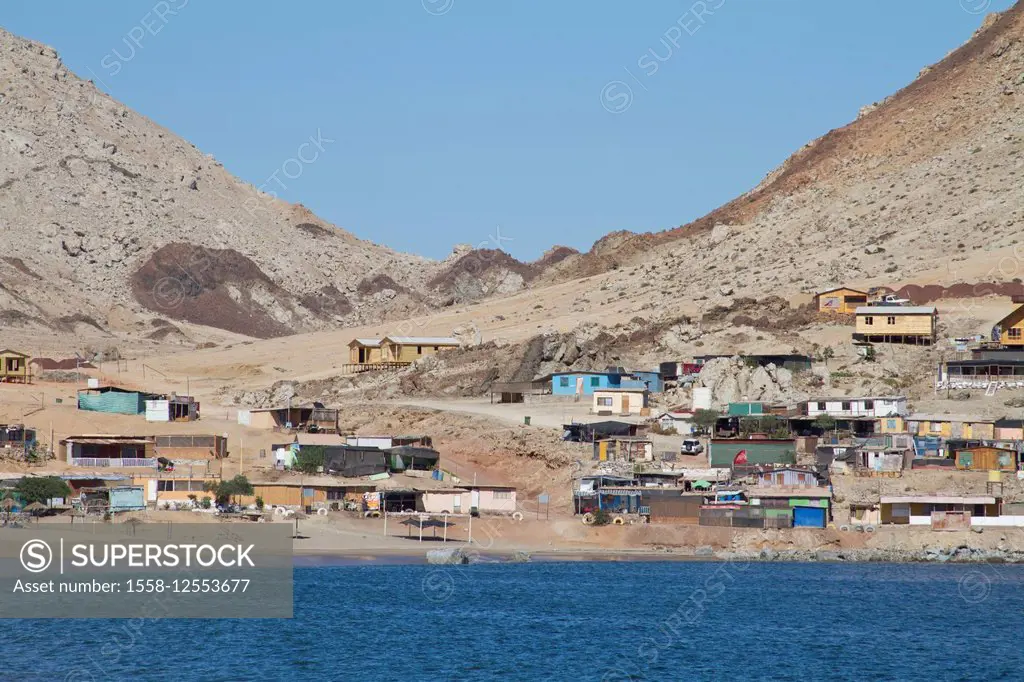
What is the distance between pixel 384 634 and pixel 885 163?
114723mm

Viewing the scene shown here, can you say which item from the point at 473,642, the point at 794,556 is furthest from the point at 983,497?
the point at 473,642

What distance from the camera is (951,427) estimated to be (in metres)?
84.6

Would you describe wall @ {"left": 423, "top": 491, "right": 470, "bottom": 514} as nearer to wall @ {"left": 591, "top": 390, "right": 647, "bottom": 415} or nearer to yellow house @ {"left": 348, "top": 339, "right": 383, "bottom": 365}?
wall @ {"left": 591, "top": 390, "right": 647, "bottom": 415}

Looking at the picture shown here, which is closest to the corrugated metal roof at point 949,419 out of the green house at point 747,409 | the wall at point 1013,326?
the green house at point 747,409

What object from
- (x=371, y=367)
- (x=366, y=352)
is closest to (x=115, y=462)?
(x=371, y=367)

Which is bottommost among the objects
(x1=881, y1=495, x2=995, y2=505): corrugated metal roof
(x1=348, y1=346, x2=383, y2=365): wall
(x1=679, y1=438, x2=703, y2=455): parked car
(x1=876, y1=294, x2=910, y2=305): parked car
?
(x1=881, y1=495, x2=995, y2=505): corrugated metal roof

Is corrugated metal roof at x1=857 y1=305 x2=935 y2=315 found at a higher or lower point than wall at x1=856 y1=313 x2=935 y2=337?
higher

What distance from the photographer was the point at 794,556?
72375 millimetres

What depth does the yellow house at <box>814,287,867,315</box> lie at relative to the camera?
4427 inches

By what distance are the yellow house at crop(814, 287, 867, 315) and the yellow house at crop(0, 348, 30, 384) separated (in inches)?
2058

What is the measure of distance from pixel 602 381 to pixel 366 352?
25.5m

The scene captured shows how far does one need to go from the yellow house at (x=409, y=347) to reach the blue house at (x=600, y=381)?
16872mm

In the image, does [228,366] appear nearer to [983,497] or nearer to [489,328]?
[489,328]

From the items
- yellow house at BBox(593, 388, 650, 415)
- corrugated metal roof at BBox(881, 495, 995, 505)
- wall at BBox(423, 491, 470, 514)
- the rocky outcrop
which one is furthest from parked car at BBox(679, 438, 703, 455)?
wall at BBox(423, 491, 470, 514)
